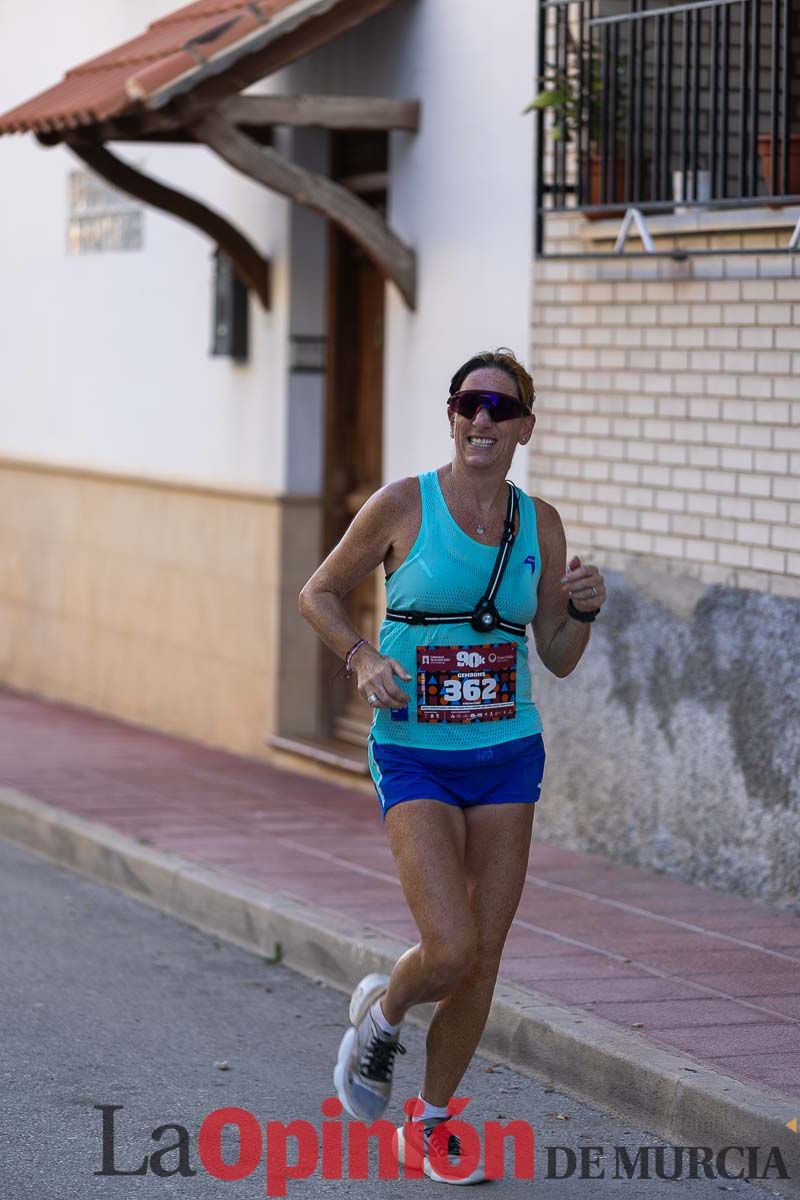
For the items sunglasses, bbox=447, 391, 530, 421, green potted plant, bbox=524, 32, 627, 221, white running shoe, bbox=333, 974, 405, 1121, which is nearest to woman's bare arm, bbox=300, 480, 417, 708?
sunglasses, bbox=447, 391, 530, 421

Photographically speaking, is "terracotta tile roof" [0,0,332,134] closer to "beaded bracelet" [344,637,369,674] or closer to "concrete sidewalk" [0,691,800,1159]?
"concrete sidewalk" [0,691,800,1159]

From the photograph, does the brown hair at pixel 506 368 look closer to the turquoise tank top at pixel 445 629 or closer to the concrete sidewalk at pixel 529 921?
the turquoise tank top at pixel 445 629

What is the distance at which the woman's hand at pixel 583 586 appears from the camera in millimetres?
5102

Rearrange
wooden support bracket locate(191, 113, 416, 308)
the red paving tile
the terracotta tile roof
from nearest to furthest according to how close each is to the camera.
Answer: the red paving tile → the terracotta tile roof → wooden support bracket locate(191, 113, 416, 308)

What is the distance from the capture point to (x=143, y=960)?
766 centimetres

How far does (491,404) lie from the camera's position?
5059 millimetres

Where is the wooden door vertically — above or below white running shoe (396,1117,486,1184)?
above

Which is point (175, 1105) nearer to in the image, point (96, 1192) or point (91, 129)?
point (96, 1192)

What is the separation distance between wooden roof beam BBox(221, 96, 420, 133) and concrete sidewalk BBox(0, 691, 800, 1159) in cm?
314

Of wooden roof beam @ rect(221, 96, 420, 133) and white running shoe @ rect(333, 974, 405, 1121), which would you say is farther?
wooden roof beam @ rect(221, 96, 420, 133)

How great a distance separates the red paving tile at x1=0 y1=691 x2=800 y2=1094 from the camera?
6281 mm

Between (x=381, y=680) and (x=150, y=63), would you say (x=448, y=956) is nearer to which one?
(x=381, y=680)

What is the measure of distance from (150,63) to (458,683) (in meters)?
5.66

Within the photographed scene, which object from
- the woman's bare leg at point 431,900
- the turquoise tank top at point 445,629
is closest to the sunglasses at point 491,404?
the turquoise tank top at point 445,629
